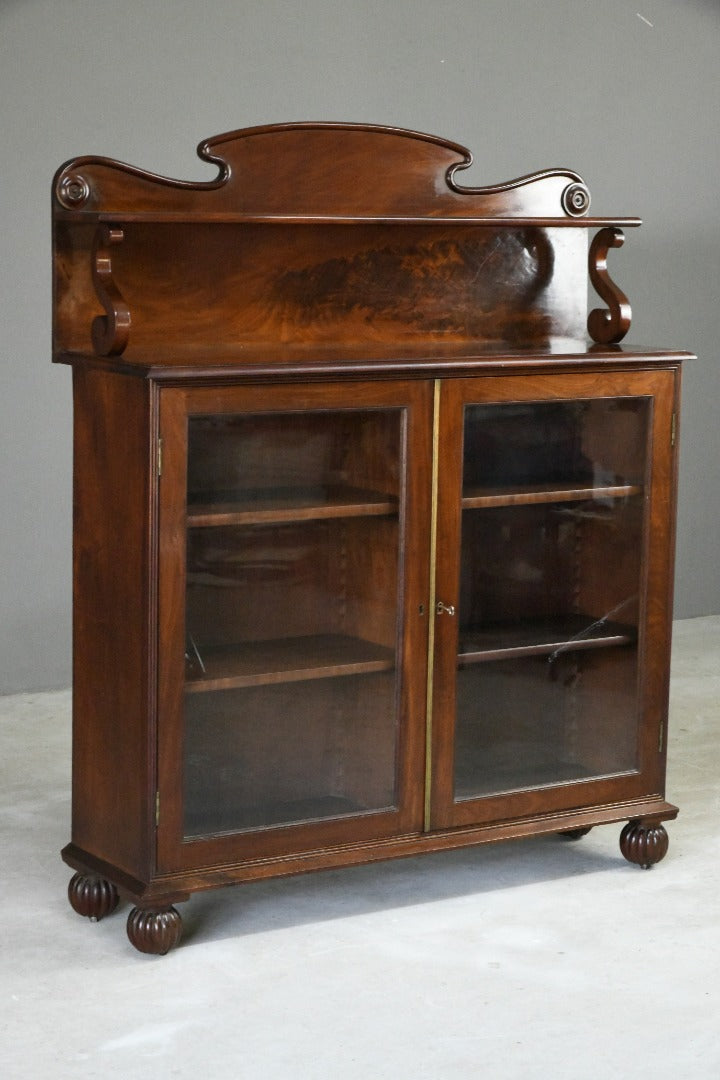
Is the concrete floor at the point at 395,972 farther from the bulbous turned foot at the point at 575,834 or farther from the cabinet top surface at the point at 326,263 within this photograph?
the cabinet top surface at the point at 326,263

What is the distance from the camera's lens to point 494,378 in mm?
3307

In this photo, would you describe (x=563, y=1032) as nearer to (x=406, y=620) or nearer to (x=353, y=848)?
(x=353, y=848)

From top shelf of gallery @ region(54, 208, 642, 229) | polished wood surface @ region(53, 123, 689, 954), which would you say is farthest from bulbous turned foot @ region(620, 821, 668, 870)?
top shelf of gallery @ region(54, 208, 642, 229)

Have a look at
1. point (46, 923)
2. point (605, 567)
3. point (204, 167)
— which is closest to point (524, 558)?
point (605, 567)

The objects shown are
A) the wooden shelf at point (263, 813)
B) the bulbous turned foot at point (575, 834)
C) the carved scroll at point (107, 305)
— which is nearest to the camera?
the carved scroll at point (107, 305)

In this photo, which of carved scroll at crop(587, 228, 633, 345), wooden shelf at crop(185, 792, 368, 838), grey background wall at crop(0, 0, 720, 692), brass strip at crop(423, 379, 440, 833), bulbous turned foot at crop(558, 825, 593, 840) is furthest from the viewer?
grey background wall at crop(0, 0, 720, 692)

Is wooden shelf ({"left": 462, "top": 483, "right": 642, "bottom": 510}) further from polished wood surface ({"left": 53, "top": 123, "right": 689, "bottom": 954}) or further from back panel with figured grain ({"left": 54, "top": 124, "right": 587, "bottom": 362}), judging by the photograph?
back panel with figured grain ({"left": 54, "top": 124, "right": 587, "bottom": 362})

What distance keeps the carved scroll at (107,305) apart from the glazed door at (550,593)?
0.68 m

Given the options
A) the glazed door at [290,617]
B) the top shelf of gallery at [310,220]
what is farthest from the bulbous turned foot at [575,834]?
the top shelf of gallery at [310,220]

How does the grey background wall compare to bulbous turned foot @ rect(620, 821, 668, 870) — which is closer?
bulbous turned foot @ rect(620, 821, 668, 870)

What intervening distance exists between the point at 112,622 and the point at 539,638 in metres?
0.97

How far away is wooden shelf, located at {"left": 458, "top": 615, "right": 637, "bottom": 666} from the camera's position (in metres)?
3.43

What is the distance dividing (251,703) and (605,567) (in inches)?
34.9

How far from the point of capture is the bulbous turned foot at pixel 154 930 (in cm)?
310
